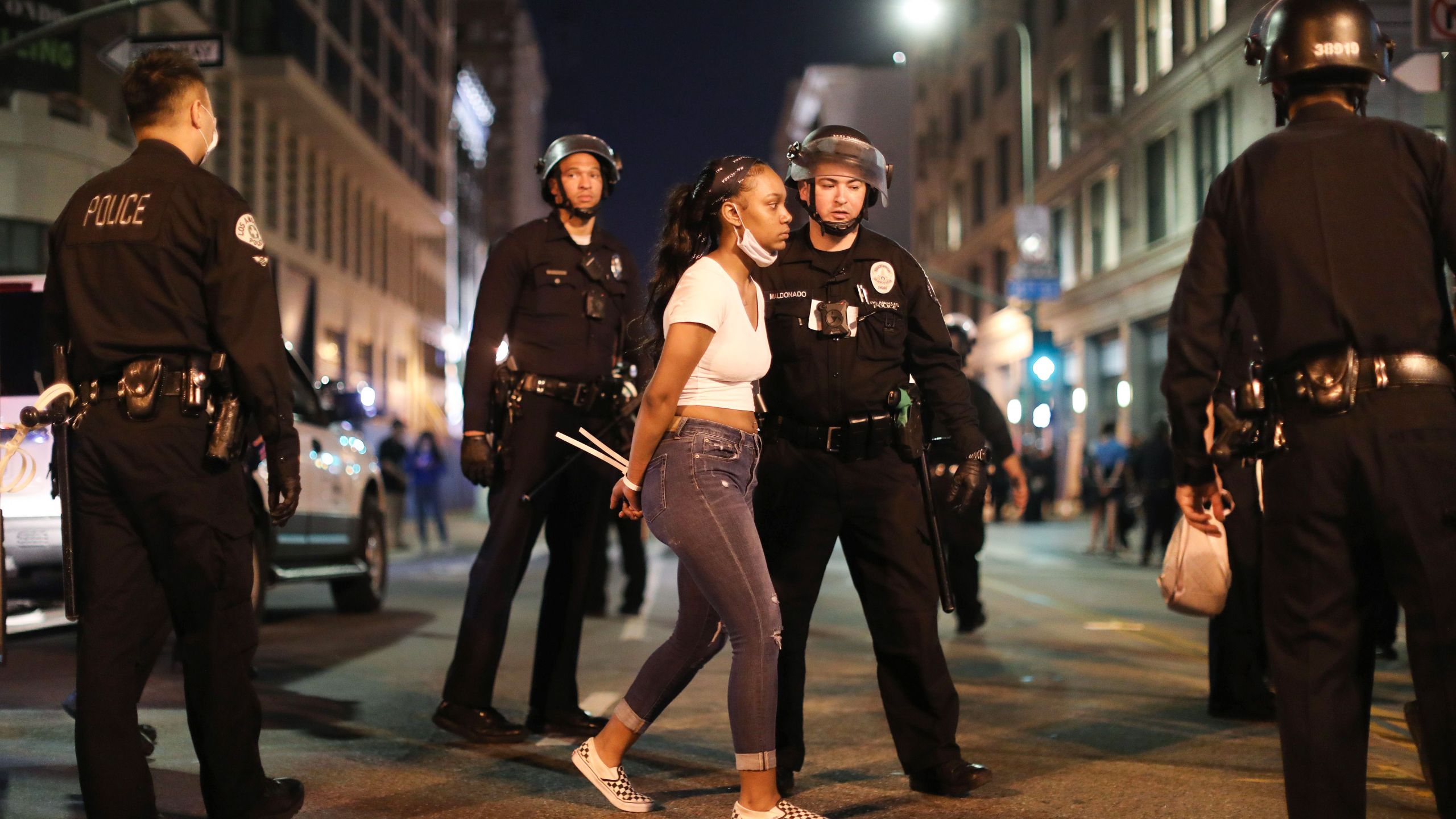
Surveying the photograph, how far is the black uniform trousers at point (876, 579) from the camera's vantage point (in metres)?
4.87

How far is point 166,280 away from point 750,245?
5.32 ft

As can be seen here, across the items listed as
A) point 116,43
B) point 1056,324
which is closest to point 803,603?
point 116,43

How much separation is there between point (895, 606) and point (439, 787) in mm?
1634

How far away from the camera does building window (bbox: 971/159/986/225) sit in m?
47.3

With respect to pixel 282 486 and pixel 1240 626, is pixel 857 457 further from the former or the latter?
pixel 1240 626

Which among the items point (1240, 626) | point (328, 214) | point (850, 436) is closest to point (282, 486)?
point (850, 436)

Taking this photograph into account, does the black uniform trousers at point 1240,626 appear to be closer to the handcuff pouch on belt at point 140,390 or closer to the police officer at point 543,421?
the police officer at point 543,421

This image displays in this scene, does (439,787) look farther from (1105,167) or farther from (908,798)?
(1105,167)

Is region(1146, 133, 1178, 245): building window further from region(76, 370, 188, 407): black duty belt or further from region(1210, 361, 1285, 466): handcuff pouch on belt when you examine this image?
region(76, 370, 188, 407): black duty belt

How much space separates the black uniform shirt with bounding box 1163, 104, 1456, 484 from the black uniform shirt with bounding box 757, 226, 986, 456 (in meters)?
1.46

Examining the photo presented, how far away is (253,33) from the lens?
32.4 m

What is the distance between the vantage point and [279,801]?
14.2 feet

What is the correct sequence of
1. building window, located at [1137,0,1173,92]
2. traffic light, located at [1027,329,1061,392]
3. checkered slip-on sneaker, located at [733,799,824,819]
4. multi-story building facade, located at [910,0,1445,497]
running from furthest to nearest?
building window, located at [1137,0,1173,92], multi-story building facade, located at [910,0,1445,497], traffic light, located at [1027,329,1061,392], checkered slip-on sneaker, located at [733,799,824,819]

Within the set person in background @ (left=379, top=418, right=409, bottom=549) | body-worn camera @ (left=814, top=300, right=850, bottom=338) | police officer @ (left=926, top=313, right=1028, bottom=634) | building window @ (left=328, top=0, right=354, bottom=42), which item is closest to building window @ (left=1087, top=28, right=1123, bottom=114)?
person in background @ (left=379, top=418, right=409, bottom=549)
